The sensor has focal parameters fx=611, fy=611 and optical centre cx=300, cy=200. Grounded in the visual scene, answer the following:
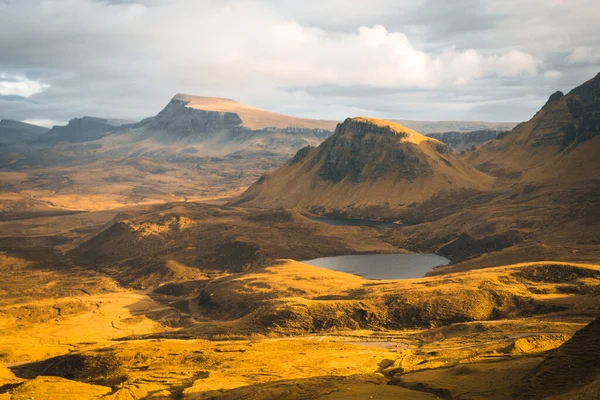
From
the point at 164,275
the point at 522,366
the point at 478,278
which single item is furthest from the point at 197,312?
the point at 522,366

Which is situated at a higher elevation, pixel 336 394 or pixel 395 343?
pixel 336 394

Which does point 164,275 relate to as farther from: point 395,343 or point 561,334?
point 561,334

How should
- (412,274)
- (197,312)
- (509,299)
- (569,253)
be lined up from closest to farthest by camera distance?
(509,299) → (197,312) → (569,253) → (412,274)

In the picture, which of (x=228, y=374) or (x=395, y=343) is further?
(x=395, y=343)

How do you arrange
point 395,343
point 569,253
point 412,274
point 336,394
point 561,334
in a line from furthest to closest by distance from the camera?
point 412,274
point 569,253
point 395,343
point 561,334
point 336,394

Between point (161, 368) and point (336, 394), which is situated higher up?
point (336, 394)

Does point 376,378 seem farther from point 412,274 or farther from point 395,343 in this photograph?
point 412,274

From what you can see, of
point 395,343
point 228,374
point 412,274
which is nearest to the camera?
point 228,374

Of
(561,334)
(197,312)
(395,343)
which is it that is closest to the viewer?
(561,334)

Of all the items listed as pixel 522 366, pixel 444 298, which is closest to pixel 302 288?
pixel 444 298
